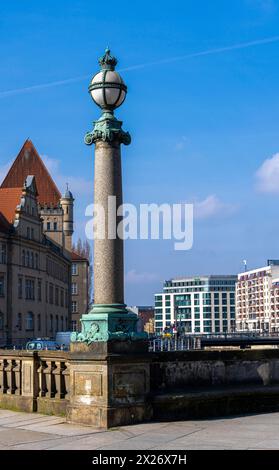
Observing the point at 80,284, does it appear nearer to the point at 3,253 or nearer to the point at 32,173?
the point at 32,173

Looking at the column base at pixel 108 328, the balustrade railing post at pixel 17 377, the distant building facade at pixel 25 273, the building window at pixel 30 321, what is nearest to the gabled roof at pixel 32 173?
the distant building facade at pixel 25 273

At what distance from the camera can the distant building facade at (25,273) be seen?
71.8m

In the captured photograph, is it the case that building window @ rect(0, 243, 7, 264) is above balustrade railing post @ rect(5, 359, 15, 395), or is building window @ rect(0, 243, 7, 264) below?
above

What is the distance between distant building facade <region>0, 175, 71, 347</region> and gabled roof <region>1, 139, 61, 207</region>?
1868 centimetres

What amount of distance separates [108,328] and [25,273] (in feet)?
219

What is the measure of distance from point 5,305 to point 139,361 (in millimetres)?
61251

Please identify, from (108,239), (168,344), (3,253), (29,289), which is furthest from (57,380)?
(29,289)

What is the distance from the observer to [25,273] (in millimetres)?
77312

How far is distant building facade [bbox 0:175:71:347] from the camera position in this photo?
71812 millimetres

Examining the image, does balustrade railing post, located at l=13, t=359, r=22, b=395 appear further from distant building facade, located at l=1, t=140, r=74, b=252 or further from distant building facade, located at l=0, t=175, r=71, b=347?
distant building facade, located at l=1, t=140, r=74, b=252

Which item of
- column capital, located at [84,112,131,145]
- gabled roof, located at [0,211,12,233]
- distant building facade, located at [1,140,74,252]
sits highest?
distant building facade, located at [1,140,74,252]

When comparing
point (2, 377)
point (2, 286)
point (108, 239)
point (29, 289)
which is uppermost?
point (2, 286)

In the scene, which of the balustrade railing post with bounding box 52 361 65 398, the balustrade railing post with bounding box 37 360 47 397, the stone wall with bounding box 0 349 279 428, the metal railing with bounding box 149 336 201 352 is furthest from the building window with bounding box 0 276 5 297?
the balustrade railing post with bounding box 52 361 65 398

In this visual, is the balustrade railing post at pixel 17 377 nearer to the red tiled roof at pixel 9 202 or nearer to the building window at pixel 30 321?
the building window at pixel 30 321
